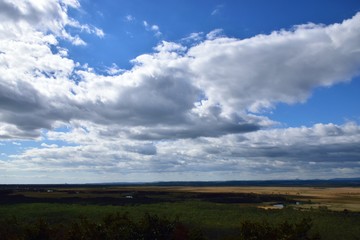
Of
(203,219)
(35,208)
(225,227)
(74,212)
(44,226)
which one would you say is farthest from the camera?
(35,208)

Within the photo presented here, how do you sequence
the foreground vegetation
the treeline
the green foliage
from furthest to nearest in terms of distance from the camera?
the green foliage < the foreground vegetation < the treeline

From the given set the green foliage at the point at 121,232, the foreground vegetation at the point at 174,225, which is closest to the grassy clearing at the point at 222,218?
the foreground vegetation at the point at 174,225

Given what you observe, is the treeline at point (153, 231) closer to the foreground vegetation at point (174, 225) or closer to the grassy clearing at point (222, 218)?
the foreground vegetation at point (174, 225)

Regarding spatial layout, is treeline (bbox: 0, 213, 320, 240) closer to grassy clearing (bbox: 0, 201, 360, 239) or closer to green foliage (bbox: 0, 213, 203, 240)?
green foliage (bbox: 0, 213, 203, 240)

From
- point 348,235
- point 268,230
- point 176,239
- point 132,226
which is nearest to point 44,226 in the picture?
point 132,226

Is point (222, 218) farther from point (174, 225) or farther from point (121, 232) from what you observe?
point (121, 232)

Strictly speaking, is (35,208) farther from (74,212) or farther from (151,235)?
(151,235)

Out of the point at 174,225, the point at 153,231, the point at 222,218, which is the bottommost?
the point at 222,218

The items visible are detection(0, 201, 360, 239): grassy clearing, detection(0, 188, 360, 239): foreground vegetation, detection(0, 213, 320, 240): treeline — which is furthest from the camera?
detection(0, 201, 360, 239): grassy clearing

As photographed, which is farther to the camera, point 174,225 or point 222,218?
point 222,218

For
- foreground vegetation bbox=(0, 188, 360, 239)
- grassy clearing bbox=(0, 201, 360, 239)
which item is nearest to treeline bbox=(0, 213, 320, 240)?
foreground vegetation bbox=(0, 188, 360, 239)

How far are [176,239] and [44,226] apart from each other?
56.2ft

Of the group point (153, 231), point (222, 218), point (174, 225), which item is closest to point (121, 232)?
point (153, 231)

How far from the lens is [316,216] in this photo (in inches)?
3479
